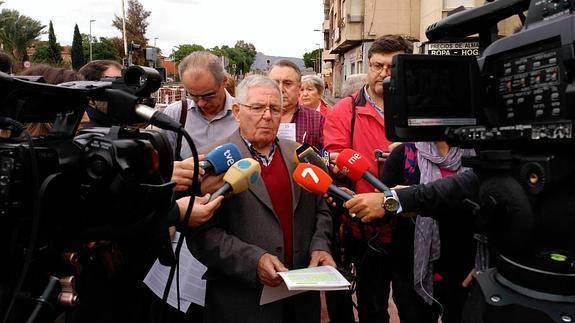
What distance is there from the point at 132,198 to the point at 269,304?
3.59 ft

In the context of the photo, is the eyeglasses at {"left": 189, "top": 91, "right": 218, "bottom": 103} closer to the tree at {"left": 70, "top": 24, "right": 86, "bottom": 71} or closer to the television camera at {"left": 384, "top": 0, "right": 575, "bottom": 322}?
the television camera at {"left": 384, "top": 0, "right": 575, "bottom": 322}

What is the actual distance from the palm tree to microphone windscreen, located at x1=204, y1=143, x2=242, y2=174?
3827 centimetres

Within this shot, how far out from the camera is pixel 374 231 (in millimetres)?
2803

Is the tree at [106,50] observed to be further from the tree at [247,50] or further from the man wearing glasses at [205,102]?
the man wearing glasses at [205,102]

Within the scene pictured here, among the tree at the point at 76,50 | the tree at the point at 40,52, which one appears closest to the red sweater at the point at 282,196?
the tree at the point at 76,50

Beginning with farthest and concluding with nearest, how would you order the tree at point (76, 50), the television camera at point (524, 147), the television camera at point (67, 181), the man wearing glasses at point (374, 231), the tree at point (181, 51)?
1. the tree at point (181, 51)
2. the tree at point (76, 50)
3. the man wearing glasses at point (374, 231)
4. the television camera at point (524, 147)
5. the television camera at point (67, 181)

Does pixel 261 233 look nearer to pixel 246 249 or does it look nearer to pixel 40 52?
pixel 246 249

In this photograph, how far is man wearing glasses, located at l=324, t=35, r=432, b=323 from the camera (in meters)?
2.80

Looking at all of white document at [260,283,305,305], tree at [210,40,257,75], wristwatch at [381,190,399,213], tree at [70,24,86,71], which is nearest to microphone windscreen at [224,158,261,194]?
white document at [260,283,305,305]

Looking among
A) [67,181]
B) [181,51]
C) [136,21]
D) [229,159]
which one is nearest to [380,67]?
[229,159]

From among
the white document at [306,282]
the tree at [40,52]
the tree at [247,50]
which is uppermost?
the tree at [247,50]

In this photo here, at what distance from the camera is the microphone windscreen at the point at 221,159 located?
2145mm

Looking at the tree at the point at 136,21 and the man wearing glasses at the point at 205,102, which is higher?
the tree at the point at 136,21

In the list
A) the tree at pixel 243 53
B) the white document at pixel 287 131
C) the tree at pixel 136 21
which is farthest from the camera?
the tree at pixel 243 53
